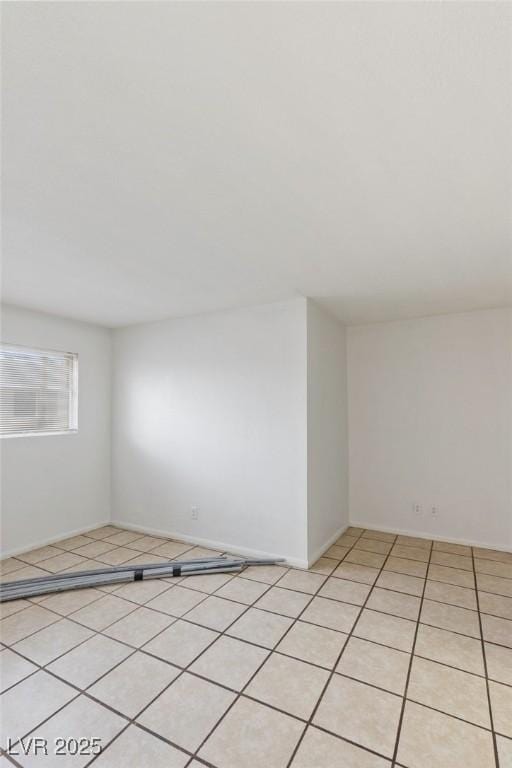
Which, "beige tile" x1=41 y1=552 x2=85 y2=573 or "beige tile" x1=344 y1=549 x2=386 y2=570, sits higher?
"beige tile" x1=41 y1=552 x2=85 y2=573

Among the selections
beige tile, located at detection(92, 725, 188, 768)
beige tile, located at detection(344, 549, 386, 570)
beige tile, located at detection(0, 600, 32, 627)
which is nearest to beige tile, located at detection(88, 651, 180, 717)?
beige tile, located at detection(92, 725, 188, 768)

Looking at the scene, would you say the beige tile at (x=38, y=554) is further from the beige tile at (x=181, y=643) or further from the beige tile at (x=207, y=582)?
the beige tile at (x=181, y=643)

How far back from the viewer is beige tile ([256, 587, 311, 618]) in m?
2.65

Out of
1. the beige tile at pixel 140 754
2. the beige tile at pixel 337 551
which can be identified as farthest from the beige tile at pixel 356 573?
the beige tile at pixel 140 754

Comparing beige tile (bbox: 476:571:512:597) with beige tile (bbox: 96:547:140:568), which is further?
beige tile (bbox: 96:547:140:568)

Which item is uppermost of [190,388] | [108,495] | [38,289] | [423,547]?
[38,289]

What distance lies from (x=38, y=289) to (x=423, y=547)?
14.5ft

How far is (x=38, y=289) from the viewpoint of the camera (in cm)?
322

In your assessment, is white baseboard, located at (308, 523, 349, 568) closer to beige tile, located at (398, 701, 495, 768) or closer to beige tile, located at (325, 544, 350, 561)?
beige tile, located at (325, 544, 350, 561)

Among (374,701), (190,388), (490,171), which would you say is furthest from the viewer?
(190,388)

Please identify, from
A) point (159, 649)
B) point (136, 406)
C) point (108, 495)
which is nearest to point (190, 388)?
point (136, 406)

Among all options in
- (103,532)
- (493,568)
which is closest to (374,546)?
(493,568)

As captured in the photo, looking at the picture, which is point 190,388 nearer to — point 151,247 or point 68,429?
point 68,429

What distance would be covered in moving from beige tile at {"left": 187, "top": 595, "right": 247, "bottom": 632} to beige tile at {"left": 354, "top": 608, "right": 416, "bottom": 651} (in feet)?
2.70
